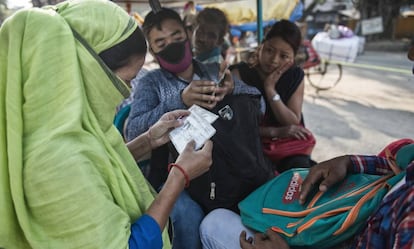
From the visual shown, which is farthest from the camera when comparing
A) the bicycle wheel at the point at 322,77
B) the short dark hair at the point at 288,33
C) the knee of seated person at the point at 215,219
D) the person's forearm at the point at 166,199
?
the bicycle wheel at the point at 322,77

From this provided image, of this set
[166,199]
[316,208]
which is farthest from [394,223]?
[166,199]

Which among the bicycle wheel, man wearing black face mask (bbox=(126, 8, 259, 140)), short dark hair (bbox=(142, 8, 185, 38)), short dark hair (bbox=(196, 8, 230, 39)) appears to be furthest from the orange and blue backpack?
the bicycle wheel

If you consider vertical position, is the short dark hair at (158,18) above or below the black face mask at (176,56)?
above

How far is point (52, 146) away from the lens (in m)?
0.89

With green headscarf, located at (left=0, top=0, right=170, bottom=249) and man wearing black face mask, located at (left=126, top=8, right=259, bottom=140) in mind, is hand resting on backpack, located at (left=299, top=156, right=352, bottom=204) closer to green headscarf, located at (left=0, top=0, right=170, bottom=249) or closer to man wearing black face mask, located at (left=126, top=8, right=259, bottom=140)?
man wearing black face mask, located at (left=126, top=8, right=259, bottom=140)

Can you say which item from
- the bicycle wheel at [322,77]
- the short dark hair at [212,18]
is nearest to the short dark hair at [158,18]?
the short dark hair at [212,18]

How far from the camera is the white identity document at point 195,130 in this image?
132 centimetres

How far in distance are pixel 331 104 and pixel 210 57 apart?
3.92m

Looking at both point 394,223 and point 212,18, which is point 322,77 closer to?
point 212,18

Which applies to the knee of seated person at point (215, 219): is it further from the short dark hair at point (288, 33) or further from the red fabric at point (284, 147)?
the short dark hair at point (288, 33)

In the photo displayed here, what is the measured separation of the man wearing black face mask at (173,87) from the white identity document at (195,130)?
0.56 feet

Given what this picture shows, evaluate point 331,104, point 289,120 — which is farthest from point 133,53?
point 331,104

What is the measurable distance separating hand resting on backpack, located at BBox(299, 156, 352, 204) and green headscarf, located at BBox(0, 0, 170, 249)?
30.3 inches

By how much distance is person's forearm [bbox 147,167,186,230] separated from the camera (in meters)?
1.09
